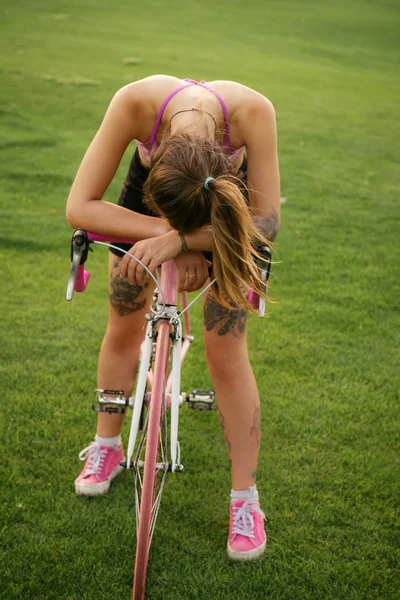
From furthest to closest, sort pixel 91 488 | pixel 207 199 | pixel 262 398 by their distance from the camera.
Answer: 1. pixel 262 398
2. pixel 91 488
3. pixel 207 199

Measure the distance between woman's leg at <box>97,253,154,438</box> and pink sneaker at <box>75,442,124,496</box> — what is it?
7 cm

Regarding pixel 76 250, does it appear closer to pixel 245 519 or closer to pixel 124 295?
pixel 124 295

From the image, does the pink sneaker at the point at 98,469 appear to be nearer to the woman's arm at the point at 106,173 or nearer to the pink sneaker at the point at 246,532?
the pink sneaker at the point at 246,532

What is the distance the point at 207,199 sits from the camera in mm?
1896

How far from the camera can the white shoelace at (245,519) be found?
2.52 m

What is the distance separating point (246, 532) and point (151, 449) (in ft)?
2.34

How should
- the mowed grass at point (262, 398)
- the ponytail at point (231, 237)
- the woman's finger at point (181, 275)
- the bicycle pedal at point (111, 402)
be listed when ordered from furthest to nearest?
1. the bicycle pedal at point (111, 402)
2. the mowed grass at point (262, 398)
3. the woman's finger at point (181, 275)
4. the ponytail at point (231, 237)

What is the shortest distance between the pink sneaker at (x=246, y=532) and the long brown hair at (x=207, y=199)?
999 mm

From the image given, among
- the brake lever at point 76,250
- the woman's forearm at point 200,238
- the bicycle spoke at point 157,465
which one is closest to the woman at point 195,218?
the woman's forearm at point 200,238

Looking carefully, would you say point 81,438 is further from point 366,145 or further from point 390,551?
point 366,145

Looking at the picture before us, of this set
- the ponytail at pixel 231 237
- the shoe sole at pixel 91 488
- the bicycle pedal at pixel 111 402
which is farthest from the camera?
the shoe sole at pixel 91 488

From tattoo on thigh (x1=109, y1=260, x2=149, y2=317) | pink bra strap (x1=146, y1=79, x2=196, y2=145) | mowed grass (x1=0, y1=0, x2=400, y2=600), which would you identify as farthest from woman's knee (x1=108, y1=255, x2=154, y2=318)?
mowed grass (x1=0, y1=0, x2=400, y2=600)

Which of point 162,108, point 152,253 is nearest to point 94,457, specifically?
point 152,253

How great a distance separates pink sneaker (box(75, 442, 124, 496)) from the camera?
276 centimetres
